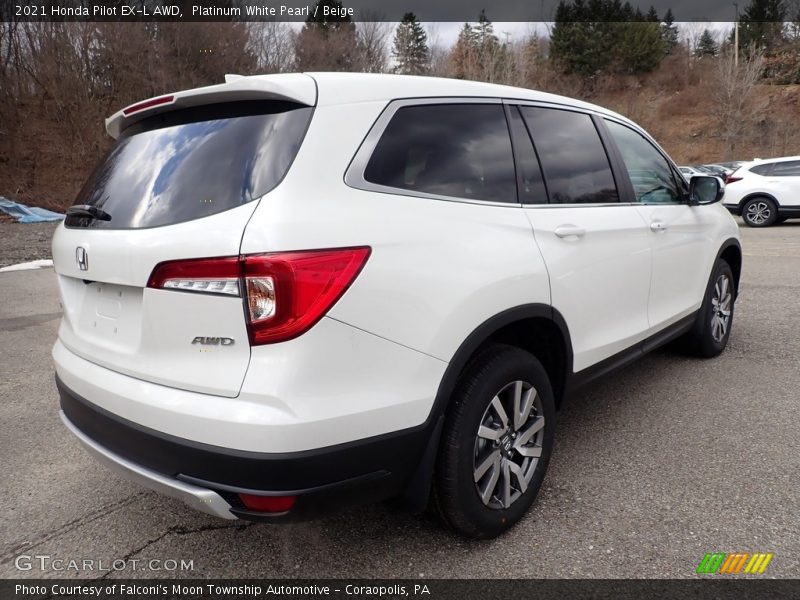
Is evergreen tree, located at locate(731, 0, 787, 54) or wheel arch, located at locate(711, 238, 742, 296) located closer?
wheel arch, located at locate(711, 238, 742, 296)

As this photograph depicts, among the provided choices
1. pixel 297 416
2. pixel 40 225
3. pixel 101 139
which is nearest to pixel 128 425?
pixel 297 416

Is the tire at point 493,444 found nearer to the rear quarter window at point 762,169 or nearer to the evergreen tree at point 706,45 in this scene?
the rear quarter window at point 762,169

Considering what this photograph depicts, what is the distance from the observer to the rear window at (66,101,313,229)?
1.88 metres

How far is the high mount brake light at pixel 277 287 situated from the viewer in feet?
5.69

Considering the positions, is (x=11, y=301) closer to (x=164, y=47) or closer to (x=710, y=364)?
(x=710, y=364)

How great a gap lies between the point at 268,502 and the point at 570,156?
7.12 ft

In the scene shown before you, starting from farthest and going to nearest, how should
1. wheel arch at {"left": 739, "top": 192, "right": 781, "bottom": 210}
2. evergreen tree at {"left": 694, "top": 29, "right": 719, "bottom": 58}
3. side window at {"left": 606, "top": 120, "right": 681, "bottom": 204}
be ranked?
1. evergreen tree at {"left": 694, "top": 29, "right": 719, "bottom": 58}
2. wheel arch at {"left": 739, "top": 192, "right": 781, "bottom": 210}
3. side window at {"left": 606, "top": 120, "right": 681, "bottom": 204}

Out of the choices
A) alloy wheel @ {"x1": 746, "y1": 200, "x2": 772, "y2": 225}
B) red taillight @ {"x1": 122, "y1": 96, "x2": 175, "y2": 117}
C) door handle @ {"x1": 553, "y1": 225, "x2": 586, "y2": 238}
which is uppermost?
red taillight @ {"x1": 122, "y1": 96, "x2": 175, "y2": 117}

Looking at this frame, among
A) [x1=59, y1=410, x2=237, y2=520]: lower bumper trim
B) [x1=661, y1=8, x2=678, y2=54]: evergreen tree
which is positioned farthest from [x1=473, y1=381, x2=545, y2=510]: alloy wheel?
[x1=661, y1=8, x2=678, y2=54]: evergreen tree

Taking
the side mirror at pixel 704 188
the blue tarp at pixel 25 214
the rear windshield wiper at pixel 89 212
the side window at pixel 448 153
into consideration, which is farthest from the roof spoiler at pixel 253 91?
the blue tarp at pixel 25 214

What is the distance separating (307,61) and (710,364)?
30.0 m

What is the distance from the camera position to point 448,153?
2.33 m

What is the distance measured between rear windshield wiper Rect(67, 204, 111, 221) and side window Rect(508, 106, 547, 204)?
1659mm

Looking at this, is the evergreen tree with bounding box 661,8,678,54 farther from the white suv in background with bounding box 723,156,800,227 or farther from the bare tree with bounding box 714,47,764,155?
the white suv in background with bounding box 723,156,800,227
